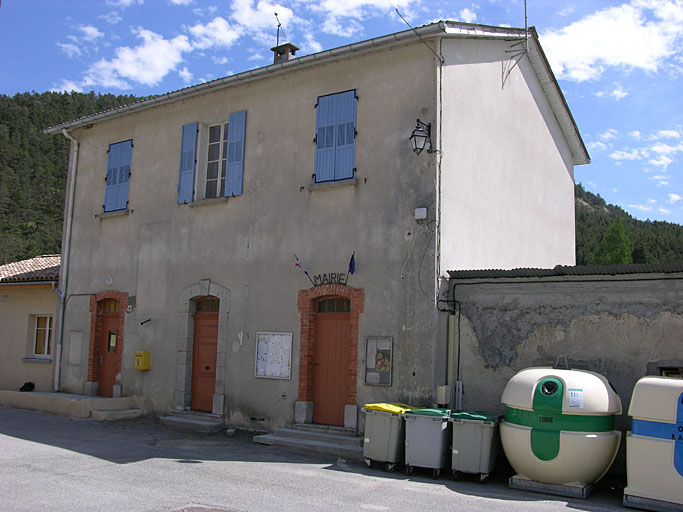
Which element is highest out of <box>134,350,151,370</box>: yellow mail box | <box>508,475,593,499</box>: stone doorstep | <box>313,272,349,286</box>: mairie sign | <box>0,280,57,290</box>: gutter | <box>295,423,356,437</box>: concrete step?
<box>0,280,57,290</box>: gutter

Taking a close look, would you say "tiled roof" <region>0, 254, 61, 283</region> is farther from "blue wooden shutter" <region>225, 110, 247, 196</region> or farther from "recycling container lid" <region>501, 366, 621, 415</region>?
"recycling container lid" <region>501, 366, 621, 415</region>

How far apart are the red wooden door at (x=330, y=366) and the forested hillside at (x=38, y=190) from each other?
30911mm

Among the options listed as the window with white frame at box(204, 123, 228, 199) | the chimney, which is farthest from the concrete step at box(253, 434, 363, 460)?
the chimney

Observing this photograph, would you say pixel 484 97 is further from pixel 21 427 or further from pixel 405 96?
pixel 21 427

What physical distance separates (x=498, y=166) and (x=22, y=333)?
12616mm

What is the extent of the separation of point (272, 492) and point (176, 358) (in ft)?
19.9

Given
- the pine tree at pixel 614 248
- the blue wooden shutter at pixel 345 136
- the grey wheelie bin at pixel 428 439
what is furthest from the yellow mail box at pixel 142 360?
the pine tree at pixel 614 248

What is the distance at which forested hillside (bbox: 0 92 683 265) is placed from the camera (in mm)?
40281

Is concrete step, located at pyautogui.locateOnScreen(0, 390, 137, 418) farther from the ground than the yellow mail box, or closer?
closer

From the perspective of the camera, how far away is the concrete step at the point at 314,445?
9.27 metres

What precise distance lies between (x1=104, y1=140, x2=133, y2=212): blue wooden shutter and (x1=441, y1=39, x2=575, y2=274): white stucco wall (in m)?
7.58

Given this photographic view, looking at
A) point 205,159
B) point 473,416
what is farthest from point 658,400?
point 205,159

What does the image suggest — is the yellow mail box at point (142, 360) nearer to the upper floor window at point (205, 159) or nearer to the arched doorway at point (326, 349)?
the upper floor window at point (205, 159)

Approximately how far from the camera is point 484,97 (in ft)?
36.6
